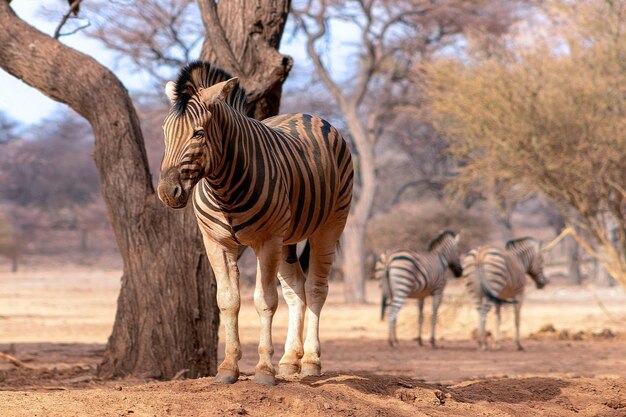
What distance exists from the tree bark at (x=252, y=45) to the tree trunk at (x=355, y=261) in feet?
51.6

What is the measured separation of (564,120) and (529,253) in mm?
2334

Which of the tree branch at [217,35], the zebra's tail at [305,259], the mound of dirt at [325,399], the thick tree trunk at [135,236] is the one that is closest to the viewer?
the mound of dirt at [325,399]

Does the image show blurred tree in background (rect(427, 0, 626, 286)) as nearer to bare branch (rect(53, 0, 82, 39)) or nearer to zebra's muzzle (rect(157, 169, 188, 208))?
bare branch (rect(53, 0, 82, 39))

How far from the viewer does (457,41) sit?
26.8 m

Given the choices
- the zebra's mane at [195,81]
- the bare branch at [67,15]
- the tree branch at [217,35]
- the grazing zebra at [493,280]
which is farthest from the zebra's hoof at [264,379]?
the grazing zebra at [493,280]

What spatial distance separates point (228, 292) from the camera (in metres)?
5.03

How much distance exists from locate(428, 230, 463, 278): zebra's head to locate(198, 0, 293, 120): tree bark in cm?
786

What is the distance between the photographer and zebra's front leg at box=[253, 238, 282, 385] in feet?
16.4

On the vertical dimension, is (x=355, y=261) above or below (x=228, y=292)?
above

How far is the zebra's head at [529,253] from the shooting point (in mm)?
15430

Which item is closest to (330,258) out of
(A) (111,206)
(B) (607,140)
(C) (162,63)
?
(A) (111,206)

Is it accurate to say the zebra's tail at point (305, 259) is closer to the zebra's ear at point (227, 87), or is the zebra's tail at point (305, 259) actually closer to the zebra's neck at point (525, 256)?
the zebra's ear at point (227, 87)

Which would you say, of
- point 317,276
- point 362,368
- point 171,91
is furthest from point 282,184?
point 362,368

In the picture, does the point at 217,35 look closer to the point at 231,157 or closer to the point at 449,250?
the point at 231,157
